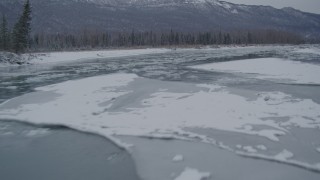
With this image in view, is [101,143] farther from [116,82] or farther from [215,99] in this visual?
[116,82]

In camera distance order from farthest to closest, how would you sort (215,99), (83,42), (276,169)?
(83,42) < (215,99) < (276,169)

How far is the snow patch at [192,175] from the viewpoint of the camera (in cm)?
782

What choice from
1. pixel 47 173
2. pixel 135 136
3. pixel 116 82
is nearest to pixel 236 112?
pixel 135 136

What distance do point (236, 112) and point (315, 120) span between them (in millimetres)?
2798

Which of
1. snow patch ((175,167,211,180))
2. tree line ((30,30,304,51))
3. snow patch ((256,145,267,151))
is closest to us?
snow patch ((175,167,211,180))

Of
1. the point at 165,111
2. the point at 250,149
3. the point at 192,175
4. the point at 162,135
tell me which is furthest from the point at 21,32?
the point at 192,175

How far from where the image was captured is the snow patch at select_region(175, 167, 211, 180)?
308 inches

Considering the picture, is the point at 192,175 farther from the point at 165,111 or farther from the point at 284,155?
the point at 165,111

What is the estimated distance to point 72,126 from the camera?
1253 centimetres

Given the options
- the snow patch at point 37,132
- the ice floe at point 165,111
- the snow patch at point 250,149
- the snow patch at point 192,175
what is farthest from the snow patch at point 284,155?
the snow patch at point 37,132

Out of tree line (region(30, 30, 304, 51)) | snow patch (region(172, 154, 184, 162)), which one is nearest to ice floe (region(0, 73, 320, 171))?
snow patch (region(172, 154, 184, 162))

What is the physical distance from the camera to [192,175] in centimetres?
796

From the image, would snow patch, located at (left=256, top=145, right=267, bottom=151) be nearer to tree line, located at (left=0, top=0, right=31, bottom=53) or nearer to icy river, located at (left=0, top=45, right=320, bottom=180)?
icy river, located at (left=0, top=45, right=320, bottom=180)

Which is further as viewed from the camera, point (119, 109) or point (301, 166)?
point (119, 109)
